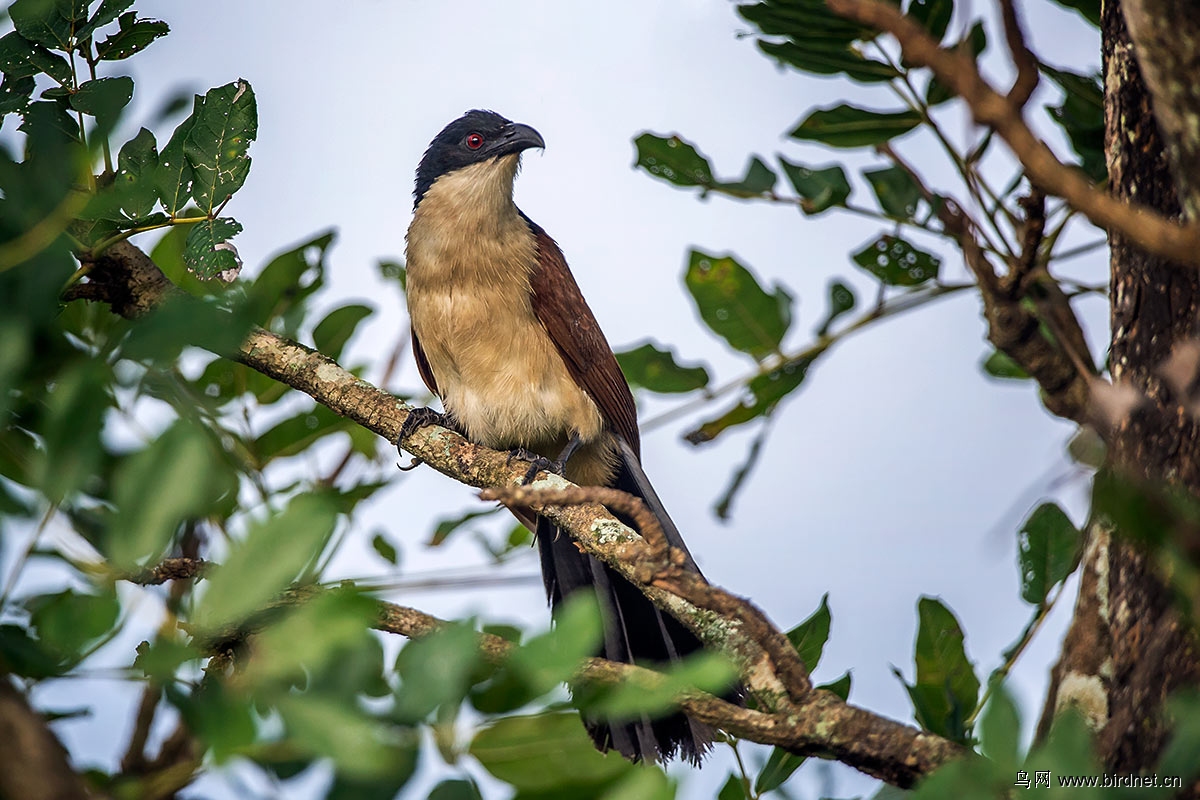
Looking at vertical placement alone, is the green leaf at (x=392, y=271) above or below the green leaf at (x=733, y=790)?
above

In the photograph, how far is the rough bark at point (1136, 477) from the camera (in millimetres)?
1691

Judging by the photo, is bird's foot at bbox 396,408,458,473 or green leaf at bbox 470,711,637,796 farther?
bird's foot at bbox 396,408,458,473

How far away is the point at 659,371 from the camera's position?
10.3 ft

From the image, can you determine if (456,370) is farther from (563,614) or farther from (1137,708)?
(563,614)

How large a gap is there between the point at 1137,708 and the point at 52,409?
1.62 metres

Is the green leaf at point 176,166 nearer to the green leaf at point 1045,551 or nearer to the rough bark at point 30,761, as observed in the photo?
the rough bark at point 30,761

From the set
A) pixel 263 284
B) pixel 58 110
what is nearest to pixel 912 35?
pixel 58 110

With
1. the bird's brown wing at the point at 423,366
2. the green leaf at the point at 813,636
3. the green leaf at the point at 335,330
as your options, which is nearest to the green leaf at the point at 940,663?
the green leaf at the point at 813,636

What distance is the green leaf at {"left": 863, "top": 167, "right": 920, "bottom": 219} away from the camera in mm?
2969

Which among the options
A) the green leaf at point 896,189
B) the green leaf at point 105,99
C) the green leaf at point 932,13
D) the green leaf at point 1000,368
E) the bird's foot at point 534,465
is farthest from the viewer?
the green leaf at point 1000,368

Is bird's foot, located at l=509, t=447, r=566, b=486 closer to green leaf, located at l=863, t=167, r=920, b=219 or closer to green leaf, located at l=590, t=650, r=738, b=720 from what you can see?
green leaf, located at l=863, t=167, r=920, b=219

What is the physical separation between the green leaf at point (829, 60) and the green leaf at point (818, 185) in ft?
0.86

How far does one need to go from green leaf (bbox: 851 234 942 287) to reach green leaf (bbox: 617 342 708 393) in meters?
Answer: 0.57

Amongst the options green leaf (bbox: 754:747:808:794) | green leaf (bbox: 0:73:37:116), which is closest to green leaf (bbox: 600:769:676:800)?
green leaf (bbox: 754:747:808:794)
